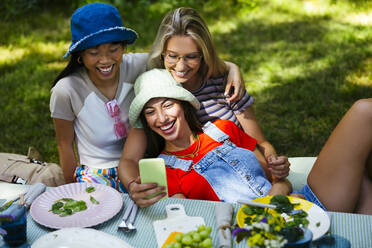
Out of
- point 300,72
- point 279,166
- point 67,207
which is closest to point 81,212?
point 67,207

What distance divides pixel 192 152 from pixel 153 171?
0.71m

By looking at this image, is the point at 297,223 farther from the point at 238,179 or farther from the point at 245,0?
the point at 245,0

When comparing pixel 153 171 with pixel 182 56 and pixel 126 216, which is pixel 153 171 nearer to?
pixel 126 216

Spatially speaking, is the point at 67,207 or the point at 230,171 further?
the point at 230,171

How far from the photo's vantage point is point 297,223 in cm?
147

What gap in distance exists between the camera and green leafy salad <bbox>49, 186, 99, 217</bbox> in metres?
1.88

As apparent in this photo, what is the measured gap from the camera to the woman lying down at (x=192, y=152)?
7.75 ft

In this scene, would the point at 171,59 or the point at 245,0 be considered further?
the point at 245,0

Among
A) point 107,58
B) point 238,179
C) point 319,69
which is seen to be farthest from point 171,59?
point 319,69

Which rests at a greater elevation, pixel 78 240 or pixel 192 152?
pixel 78 240

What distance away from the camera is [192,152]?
250 centimetres

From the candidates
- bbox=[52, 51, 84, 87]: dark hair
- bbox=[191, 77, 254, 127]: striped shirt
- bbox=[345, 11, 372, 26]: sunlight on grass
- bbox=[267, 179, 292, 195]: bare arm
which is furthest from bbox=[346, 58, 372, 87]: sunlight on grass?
bbox=[52, 51, 84, 87]: dark hair

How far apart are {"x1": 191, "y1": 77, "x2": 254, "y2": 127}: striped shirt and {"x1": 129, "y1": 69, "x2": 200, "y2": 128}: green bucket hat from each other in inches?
7.4

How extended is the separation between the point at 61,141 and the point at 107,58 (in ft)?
1.97
